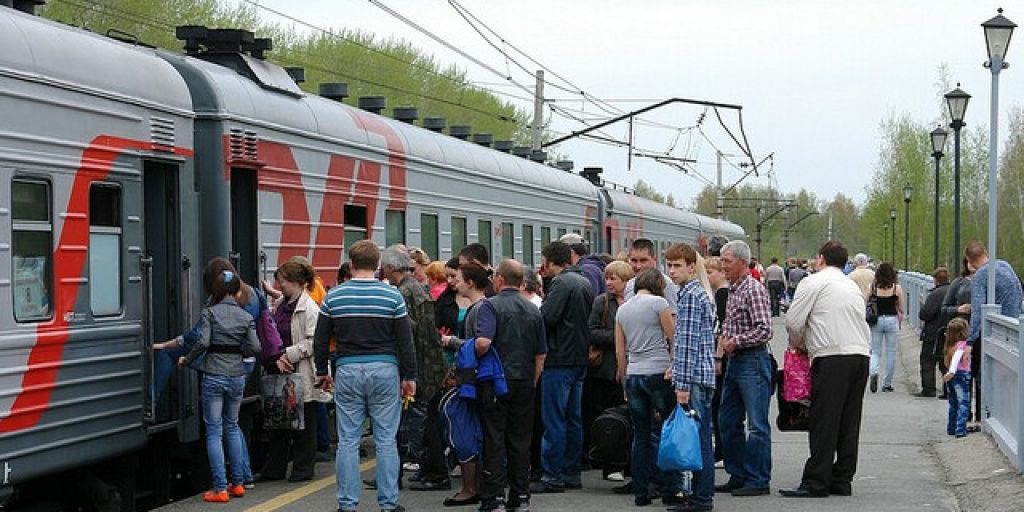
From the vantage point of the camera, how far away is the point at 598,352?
12867mm

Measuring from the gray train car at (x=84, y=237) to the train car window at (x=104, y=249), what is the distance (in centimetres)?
1

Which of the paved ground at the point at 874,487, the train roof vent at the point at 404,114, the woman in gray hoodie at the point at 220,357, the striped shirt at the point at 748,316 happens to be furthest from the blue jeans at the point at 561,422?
the train roof vent at the point at 404,114

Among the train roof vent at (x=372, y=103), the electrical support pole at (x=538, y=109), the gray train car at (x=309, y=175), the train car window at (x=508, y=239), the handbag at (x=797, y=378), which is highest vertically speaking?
the electrical support pole at (x=538, y=109)

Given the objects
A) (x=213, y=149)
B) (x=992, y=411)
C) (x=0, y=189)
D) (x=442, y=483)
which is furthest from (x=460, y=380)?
(x=992, y=411)

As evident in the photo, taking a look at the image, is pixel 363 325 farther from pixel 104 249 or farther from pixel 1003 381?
pixel 1003 381

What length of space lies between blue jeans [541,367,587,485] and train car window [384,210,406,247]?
432cm

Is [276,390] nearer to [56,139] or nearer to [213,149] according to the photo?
[213,149]

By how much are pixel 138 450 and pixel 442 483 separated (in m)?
2.52

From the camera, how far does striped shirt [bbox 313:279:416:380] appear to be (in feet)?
35.9

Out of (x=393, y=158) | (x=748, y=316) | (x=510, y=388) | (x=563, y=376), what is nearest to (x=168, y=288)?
(x=510, y=388)

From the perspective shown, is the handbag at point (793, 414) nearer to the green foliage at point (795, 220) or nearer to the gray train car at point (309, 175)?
the gray train car at point (309, 175)

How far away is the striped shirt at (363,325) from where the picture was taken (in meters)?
10.9

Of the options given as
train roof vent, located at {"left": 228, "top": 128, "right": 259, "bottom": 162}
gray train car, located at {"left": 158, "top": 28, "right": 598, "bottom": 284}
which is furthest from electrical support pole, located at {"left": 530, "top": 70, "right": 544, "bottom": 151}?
train roof vent, located at {"left": 228, "top": 128, "right": 259, "bottom": 162}

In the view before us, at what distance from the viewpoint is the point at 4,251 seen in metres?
9.48
